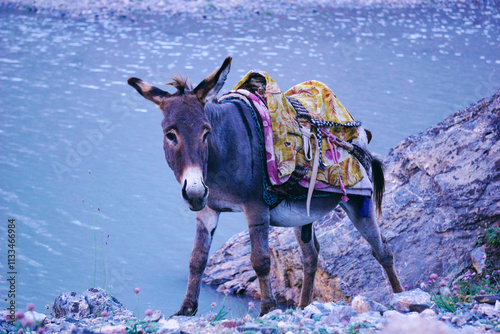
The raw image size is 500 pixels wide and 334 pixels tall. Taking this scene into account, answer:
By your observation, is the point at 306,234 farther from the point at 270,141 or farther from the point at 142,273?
the point at 142,273

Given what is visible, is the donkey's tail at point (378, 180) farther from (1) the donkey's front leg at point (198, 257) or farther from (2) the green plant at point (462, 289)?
(1) the donkey's front leg at point (198, 257)

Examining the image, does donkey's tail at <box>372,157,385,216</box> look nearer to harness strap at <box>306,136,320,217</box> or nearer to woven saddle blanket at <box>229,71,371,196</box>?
woven saddle blanket at <box>229,71,371,196</box>

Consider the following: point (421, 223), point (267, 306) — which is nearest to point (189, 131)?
point (267, 306)

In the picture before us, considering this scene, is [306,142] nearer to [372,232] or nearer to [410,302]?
[372,232]

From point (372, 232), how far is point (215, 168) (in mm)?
2009

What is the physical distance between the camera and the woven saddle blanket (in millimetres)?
4695

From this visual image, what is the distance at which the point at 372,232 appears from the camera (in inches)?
220

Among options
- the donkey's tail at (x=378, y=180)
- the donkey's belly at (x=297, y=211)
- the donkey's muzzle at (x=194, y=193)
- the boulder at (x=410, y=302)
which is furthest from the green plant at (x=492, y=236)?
the donkey's muzzle at (x=194, y=193)

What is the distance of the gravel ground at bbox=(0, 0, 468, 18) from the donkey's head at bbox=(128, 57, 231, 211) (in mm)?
23605

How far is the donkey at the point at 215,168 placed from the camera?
396 centimetres

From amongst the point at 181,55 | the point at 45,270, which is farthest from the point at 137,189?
the point at 181,55

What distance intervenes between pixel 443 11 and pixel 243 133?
31.1 metres

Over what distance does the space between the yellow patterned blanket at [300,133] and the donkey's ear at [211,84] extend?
0.69 m

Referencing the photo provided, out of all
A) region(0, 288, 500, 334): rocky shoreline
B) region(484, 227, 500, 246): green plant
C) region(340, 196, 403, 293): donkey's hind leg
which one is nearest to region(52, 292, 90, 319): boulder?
region(0, 288, 500, 334): rocky shoreline
